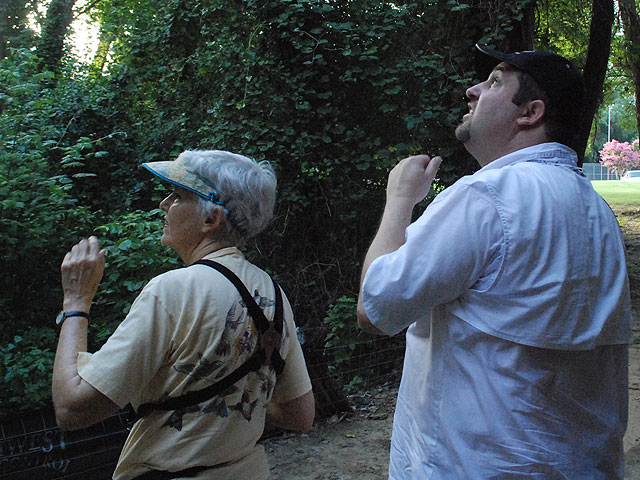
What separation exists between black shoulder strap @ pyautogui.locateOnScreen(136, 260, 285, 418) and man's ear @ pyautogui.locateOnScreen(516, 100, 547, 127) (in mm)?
879

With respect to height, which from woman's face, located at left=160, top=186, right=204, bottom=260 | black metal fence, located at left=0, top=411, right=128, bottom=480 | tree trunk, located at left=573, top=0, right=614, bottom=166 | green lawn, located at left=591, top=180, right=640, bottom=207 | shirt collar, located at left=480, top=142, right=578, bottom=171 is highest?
tree trunk, located at left=573, top=0, right=614, bottom=166

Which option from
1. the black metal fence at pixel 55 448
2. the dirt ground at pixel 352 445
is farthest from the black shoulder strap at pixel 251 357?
the dirt ground at pixel 352 445

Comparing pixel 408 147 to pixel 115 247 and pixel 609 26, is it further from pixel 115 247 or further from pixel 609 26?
pixel 609 26

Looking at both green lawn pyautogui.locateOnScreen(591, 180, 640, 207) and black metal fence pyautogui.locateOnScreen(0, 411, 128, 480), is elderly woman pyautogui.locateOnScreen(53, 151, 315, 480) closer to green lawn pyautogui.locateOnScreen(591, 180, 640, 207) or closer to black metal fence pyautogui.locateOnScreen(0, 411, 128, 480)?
black metal fence pyautogui.locateOnScreen(0, 411, 128, 480)

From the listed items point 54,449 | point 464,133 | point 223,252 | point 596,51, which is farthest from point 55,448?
point 596,51

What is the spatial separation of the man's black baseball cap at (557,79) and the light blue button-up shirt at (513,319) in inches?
11.4

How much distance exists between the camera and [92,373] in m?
1.54

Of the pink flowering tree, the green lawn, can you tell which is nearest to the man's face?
the green lawn

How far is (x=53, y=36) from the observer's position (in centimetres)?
821

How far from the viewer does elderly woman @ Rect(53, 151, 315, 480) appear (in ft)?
5.16

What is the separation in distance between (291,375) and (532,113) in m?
1.08

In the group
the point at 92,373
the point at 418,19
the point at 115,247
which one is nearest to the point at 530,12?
the point at 418,19

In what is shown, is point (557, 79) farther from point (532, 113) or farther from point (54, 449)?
point (54, 449)

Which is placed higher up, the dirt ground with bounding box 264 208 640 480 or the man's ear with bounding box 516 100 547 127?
the man's ear with bounding box 516 100 547 127
